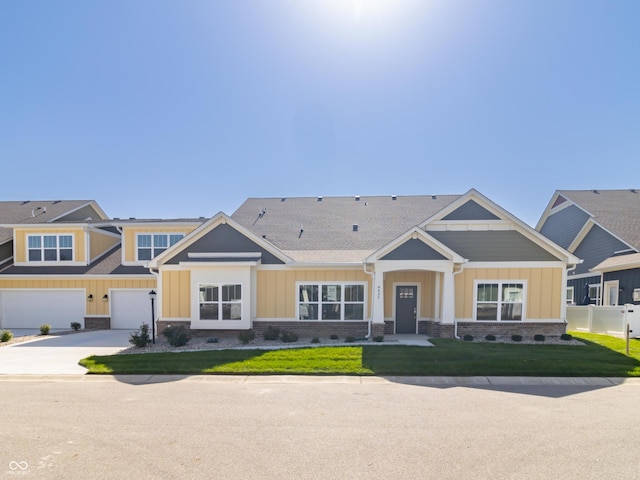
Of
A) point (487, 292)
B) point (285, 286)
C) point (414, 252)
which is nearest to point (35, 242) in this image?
point (285, 286)

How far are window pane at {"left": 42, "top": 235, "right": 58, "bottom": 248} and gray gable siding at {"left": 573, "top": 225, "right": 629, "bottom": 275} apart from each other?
103 ft

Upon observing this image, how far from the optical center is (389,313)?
15.7 m

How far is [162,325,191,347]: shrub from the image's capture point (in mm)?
13320

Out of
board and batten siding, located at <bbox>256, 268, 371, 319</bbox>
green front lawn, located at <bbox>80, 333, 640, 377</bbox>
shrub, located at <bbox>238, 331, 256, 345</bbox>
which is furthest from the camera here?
board and batten siding, located at <bbox>256, 268, 371, 319</bbox>

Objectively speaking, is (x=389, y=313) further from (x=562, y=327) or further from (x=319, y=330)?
(x=562, y=327)

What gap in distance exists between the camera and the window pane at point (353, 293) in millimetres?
15312

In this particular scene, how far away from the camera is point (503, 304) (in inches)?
582

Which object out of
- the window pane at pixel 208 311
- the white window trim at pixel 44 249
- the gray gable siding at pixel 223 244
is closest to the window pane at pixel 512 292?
the gray gable siding at pixel 223 244

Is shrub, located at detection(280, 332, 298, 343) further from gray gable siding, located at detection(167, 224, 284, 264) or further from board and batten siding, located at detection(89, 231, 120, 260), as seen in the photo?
board and batten siding, located at detection(89, 231, 120, 260)

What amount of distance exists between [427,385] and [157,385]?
6575mm

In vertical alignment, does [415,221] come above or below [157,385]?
above

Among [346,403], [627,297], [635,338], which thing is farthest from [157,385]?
[627,297]

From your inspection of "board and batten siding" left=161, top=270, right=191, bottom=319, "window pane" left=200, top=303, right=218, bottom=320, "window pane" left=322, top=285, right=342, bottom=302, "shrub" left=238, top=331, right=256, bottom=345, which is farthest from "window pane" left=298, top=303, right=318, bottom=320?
"board and batten siding" left=161, top=270, right=191, bottom=319

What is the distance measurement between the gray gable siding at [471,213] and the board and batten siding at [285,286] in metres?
4.75
